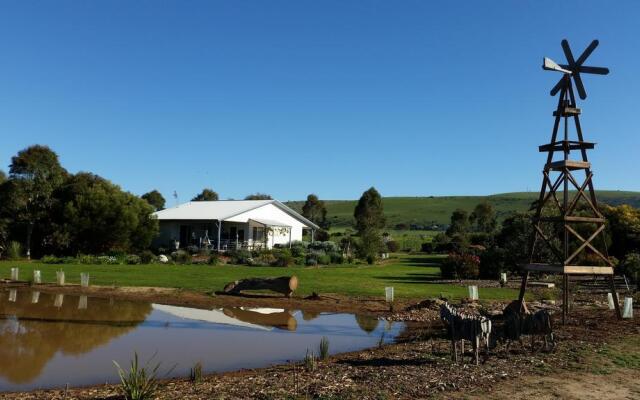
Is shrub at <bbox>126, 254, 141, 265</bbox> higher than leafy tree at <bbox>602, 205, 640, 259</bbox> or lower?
lower

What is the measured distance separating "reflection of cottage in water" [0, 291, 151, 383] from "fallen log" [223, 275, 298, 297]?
368 cm

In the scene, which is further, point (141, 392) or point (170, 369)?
point (170, 369)

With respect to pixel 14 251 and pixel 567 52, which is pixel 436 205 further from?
pixel 567 52

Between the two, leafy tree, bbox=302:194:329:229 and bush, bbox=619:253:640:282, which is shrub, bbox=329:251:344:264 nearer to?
bush, bbox=619:253:640:282

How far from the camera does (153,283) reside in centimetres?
2438

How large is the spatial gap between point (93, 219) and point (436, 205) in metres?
128

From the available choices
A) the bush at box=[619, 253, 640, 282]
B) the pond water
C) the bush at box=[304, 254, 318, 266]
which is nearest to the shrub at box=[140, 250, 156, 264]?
the bush at box=[304, 254, 318, 266]

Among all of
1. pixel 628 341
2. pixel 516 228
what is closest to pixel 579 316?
pixel 628 341

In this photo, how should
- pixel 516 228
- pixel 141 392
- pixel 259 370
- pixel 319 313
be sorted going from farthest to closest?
pixel 516 228 < pixel 319 313 < pixel 259 370 < pixel 141 392

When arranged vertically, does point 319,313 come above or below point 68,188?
below

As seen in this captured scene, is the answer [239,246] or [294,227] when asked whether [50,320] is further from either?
[294,227]

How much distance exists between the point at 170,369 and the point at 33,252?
36.1 m

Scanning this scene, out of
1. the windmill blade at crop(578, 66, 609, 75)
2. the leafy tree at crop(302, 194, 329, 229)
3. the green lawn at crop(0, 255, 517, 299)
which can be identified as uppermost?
the leafy tree at crop(302, 194, 329, 229)

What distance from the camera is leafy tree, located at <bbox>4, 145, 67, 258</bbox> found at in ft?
130
